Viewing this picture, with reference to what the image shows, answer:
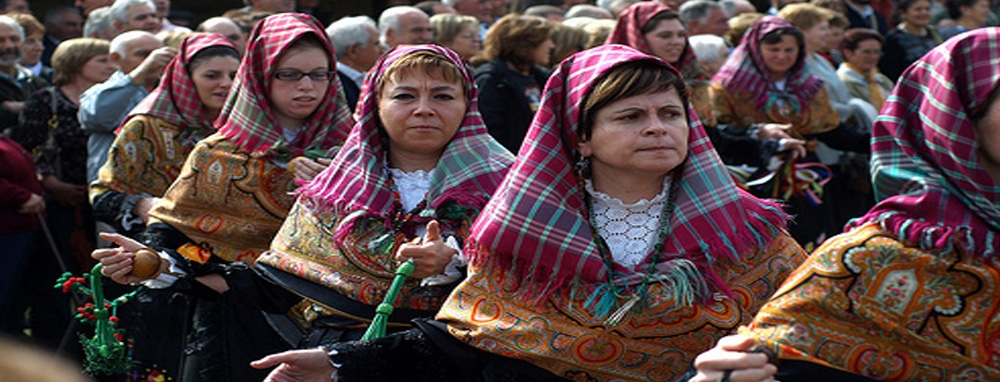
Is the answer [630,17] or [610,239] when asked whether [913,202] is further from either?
[630,17]

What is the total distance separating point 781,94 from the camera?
7.80 m

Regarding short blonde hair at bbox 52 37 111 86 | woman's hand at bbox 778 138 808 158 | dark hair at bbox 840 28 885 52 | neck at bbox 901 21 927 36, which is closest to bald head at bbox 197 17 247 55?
short blonde hair at bbox 52 37 111 86

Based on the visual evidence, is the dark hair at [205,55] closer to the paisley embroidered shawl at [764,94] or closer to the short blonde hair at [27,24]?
the paisley embroidered shawl at [764,94]

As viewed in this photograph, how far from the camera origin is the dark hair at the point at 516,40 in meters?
7.47

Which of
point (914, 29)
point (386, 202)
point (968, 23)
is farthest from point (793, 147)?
point (968, 23)

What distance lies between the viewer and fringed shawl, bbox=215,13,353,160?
17.0 feet

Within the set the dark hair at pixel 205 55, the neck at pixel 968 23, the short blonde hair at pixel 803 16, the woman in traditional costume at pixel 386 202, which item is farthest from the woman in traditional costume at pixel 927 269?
the neck at pixel 968 23

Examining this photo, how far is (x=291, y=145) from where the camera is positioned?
5203mm

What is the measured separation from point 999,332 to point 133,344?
12.4 feet

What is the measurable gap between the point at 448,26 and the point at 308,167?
3.88 metres

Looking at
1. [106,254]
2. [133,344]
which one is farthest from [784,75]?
[106,254]

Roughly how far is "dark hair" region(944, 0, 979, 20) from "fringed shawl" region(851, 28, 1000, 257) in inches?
379

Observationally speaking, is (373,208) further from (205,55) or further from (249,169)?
(205,55)

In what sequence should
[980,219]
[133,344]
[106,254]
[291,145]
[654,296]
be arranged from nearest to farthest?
1. [980,219]
2. [654,296]
3. [106,254]
4. [291,145]
5. [133,344]
